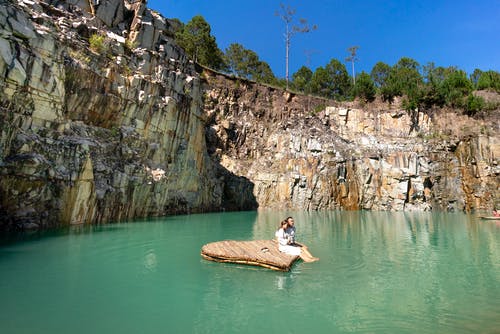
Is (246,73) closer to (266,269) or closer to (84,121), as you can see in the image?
(84,121)

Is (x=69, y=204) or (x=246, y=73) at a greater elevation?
(x=246, y=73)

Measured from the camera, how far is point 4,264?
359 inches

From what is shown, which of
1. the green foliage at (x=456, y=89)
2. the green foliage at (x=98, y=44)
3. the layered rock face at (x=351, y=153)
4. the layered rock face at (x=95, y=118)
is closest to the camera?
the layered rock face at (x=95, y=118)

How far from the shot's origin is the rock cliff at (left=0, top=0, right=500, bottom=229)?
16922mm

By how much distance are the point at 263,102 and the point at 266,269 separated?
42861mm

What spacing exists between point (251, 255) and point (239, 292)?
2552 mm

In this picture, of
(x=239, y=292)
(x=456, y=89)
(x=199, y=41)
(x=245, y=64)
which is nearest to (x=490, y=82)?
(x=456, y=89)

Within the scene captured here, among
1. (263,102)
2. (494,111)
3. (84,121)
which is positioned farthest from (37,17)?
(494,111)

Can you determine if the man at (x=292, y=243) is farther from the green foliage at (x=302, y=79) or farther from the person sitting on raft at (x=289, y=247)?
the green foliage at (x=302, y=79)

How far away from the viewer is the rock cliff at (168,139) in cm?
1692

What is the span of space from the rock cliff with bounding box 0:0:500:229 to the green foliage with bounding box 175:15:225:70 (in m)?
4.27

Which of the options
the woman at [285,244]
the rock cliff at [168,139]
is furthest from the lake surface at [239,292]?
the rock cliff at [168,139]

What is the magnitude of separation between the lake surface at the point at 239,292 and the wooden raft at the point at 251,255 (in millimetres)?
250

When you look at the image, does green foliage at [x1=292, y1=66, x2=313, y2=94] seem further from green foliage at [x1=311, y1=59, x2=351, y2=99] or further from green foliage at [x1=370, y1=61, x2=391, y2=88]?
green foliage at [x1=370, y1=61, x2=391, y2=88]
